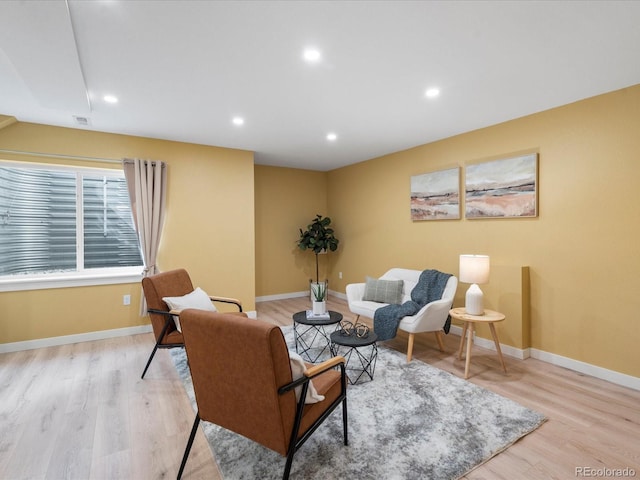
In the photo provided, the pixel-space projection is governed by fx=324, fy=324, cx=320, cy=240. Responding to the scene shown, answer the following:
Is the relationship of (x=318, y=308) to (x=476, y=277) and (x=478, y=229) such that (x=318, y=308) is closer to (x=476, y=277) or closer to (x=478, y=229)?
(x=476, y=277)

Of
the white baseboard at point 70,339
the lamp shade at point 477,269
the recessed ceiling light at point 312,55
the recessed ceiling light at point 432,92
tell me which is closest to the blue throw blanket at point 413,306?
the lamp shade at point 477,269

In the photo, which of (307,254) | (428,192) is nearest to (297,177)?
(307,254)

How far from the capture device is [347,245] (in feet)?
20.6

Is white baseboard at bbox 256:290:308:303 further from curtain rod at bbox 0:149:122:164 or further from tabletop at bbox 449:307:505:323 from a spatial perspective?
tabletop at bbox 449:307:505:323

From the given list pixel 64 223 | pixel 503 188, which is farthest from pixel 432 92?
pixel 64 223

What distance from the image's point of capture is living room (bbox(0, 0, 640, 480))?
9.47 feet

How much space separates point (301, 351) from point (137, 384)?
1595 mm

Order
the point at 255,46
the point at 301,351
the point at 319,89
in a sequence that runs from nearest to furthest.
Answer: the point at 255,46 < the point at 319,89 < the point at 301,351

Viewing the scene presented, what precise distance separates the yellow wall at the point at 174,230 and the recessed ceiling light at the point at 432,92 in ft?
9.47

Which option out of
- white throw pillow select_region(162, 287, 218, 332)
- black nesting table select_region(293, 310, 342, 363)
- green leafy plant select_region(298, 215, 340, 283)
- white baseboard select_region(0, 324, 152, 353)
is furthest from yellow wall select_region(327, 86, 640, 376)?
white baseboard select_region(0, 324, 152, 353)

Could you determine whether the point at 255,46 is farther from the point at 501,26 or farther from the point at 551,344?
the point at 551,344

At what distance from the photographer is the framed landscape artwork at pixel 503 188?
3424 mm

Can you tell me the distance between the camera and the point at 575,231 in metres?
3.12

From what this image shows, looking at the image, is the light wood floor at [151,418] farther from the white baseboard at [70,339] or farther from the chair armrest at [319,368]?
the chair armrest at [319,368]
